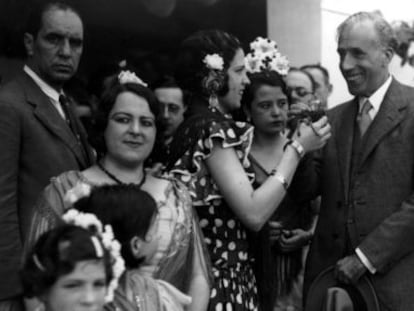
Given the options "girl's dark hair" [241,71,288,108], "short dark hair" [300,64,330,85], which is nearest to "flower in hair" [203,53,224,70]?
"girl's dark hair" [241,71,288,108]

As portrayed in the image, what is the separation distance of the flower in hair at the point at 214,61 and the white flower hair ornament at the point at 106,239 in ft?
3.24

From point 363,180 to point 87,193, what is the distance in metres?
1.30

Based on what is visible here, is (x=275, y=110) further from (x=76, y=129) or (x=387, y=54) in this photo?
(x=76, y=129)

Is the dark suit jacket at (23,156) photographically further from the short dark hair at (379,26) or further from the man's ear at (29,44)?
the short dark hair at (379,26)

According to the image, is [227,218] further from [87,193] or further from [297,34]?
[297,34]

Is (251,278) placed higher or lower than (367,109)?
lower

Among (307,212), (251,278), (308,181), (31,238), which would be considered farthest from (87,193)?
(307,212)

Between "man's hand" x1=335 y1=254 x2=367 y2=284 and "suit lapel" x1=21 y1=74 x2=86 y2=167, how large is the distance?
1.22 meters

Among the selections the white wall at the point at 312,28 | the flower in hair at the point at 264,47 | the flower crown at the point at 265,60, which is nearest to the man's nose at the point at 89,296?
the flower crown at the point at 265,60

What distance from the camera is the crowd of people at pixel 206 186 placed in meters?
2.81

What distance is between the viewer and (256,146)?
3.95 m

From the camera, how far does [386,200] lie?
11.2ft

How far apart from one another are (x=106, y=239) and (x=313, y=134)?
3.99 feet

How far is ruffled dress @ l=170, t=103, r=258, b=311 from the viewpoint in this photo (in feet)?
10.7
